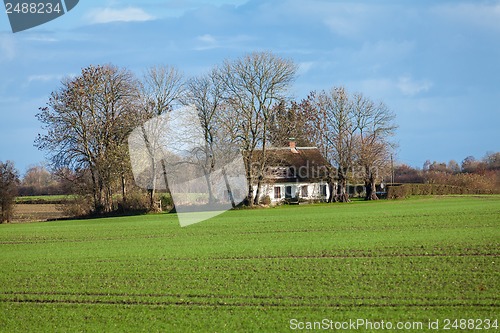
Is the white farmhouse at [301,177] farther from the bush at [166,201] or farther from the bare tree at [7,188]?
the bare tree at [7,188]

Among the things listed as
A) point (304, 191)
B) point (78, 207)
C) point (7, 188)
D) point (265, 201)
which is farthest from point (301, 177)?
point (7, 188)

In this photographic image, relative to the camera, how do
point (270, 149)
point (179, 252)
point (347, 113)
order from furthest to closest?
point (347, 113), point (270, 149), point (179, 252)

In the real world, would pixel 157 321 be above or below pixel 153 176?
below

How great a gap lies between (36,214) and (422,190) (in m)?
41.8

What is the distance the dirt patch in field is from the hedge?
34.7 metres

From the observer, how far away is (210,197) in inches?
2339

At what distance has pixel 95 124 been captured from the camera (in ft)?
188

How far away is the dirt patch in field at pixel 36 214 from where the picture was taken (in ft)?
184

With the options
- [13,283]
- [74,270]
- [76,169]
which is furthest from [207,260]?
[76,169]

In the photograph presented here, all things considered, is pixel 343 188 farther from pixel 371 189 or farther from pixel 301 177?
pixel 301 177

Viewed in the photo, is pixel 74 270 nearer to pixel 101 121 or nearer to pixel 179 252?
pixel 179 252

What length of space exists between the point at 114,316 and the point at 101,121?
150 feet

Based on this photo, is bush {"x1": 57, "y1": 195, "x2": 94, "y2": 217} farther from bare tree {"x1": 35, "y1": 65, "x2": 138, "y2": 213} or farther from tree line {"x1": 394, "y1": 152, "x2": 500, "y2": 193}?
tree line {"x1": 394, "y1": 152, "x2": 500, "y2": 193}

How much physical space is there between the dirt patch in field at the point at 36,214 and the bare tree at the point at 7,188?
4.24ft
